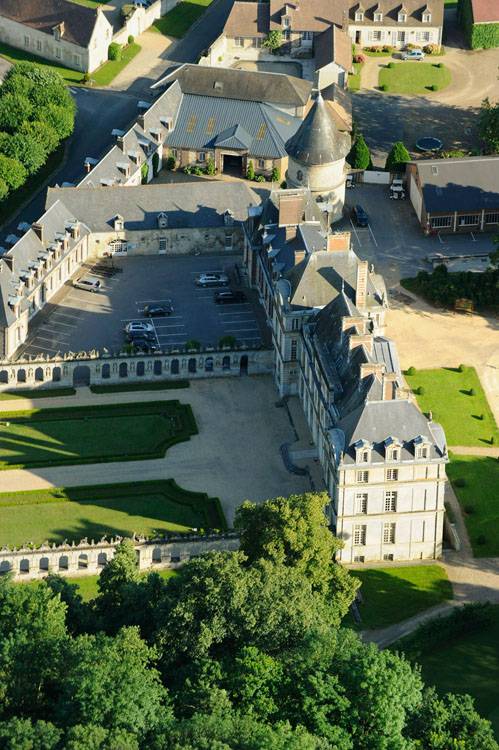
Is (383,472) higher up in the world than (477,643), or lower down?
higher up

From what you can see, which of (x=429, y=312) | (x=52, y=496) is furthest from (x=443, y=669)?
(x=429, y=312)

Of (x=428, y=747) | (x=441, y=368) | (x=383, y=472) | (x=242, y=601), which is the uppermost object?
(x=441, y=368)

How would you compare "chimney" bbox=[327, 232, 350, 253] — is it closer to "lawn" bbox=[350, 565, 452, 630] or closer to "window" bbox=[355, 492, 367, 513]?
"window" bbox=[355, 492, 367, 513]

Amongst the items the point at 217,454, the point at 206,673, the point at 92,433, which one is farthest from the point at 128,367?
the point at 206,673

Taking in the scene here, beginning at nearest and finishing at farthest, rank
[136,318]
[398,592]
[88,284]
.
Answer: [398,592] < [136,318] < [88,284]

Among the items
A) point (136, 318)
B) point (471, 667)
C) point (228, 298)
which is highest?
point (228, 298)

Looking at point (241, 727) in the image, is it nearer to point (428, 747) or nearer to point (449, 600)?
point (428, 747)

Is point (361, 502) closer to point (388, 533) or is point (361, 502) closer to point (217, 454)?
point (388, 533)
